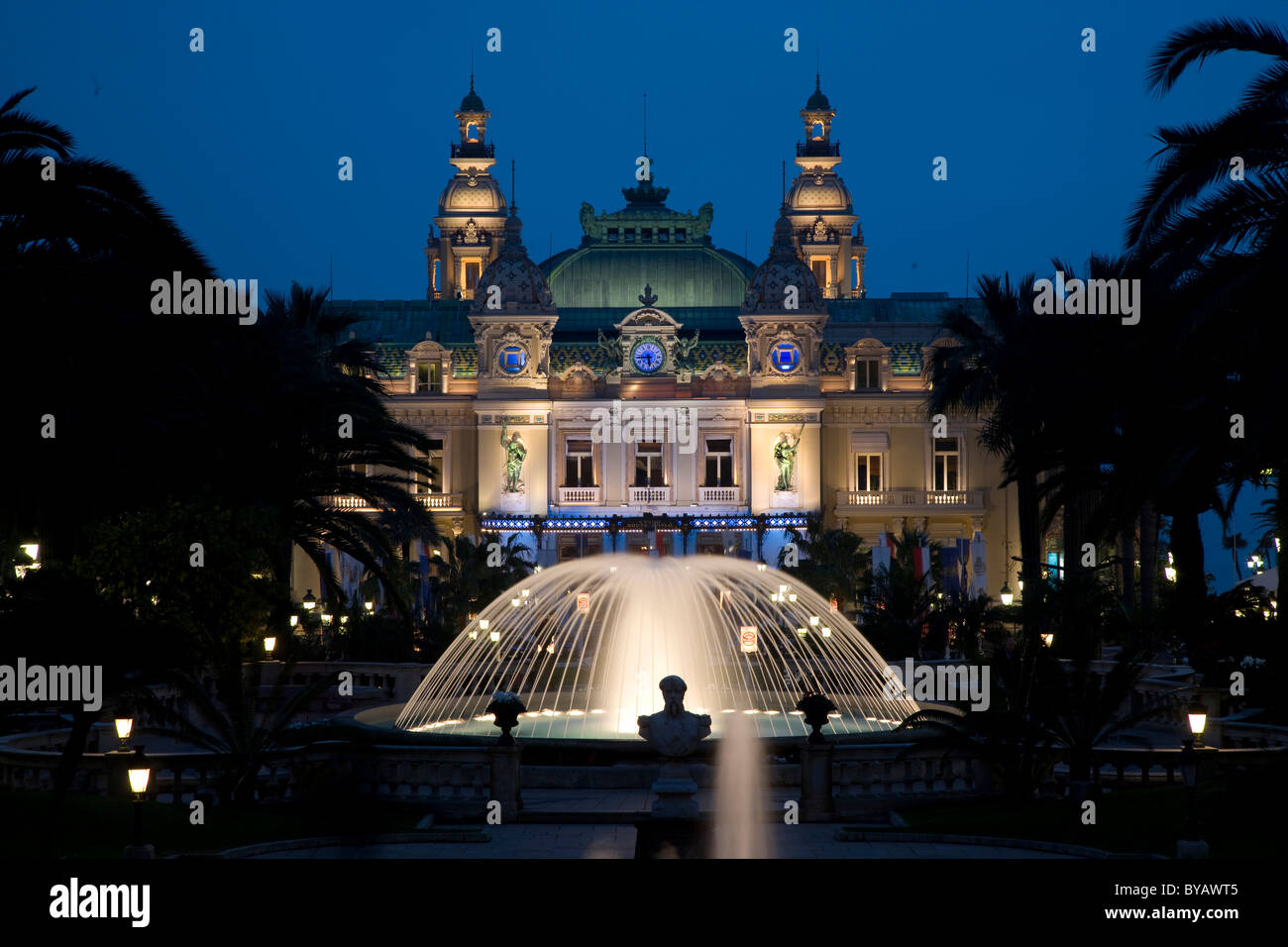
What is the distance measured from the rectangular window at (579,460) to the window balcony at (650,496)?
6.40ft

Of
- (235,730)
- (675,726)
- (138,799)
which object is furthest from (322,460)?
(138,799)

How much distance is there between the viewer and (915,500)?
69188mm

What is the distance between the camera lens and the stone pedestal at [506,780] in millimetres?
19547

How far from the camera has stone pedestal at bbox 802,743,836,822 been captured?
65.0 ft

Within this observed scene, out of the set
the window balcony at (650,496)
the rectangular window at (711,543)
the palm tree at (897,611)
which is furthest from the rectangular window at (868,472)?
the palm tree at (897,611)

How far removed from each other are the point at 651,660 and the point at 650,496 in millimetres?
39995

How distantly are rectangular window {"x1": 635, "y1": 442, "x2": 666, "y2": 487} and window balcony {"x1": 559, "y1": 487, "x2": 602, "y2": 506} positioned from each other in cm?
182

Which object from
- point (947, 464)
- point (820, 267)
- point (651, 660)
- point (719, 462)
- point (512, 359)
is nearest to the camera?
point (651, 660)

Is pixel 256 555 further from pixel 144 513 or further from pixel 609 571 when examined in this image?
pixel 609 571

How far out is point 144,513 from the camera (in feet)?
87.1

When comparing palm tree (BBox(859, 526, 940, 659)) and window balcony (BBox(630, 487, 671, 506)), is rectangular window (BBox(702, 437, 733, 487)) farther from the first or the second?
palm tree (BBox(859, 526, 940, 659))

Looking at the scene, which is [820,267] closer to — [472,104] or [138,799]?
[472,104]

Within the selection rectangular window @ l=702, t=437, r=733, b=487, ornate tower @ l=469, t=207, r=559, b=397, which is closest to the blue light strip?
rectangular window @ l=702, t=437, r=733, b=487

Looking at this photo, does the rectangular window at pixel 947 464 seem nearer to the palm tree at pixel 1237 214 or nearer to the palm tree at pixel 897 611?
the palm tree at pixel 897 611
